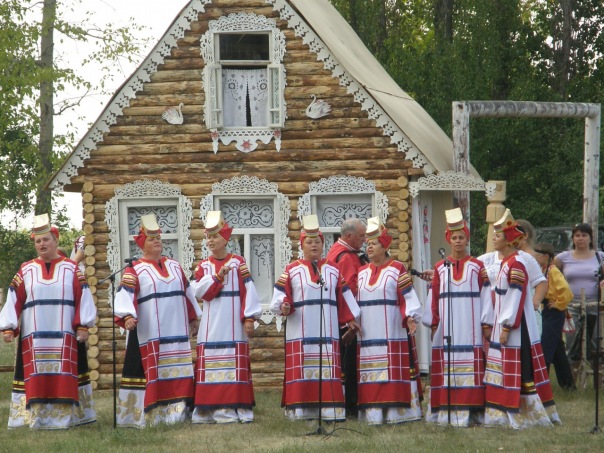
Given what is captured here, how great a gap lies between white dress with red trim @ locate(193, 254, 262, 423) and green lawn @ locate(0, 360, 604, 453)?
233 millimetres

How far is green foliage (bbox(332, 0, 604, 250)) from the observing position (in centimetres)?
2609

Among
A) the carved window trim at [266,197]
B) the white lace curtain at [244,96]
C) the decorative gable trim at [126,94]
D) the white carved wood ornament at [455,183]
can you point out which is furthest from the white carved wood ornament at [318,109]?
the decorative gable trim at [126,94]

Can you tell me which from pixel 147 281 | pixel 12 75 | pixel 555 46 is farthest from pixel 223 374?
pixel 555 46

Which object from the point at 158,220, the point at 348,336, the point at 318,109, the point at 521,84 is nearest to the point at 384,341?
the point at 348,336

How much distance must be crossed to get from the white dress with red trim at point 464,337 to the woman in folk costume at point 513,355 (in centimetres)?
12

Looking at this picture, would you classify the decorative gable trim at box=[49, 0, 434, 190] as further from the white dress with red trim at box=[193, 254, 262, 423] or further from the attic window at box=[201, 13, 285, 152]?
the white dress with red trim at box=[193, 254, 262, 423]

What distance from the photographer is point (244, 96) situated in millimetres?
15617

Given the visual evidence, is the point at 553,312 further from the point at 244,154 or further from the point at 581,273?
the point at 244,154

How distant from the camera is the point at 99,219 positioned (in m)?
15.6

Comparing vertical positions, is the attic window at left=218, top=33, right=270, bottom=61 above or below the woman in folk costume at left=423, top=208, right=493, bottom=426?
above

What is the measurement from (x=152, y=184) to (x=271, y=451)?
5961 mm

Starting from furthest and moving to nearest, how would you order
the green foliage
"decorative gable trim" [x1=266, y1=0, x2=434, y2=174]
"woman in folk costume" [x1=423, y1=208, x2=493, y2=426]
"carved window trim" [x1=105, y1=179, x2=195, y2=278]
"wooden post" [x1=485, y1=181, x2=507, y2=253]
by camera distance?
1. the green foliage
2. "carved window trim" [x1=105, y1=179, x2=195, y2=278]
3. "decorative gable trim" [x1=266, y1=0, x2=434, y2=174]
4. "wooden post" [x1=485, y1=181, x2=507, y2=253]
5. "woman in folk costume" [x1=423, y1=208, x2=493, y2=426]

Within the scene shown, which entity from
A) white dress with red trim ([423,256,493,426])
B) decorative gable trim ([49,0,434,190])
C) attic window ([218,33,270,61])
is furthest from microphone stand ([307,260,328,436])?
attic window ([218,33,270,61])

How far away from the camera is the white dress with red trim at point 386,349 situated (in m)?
11.8
